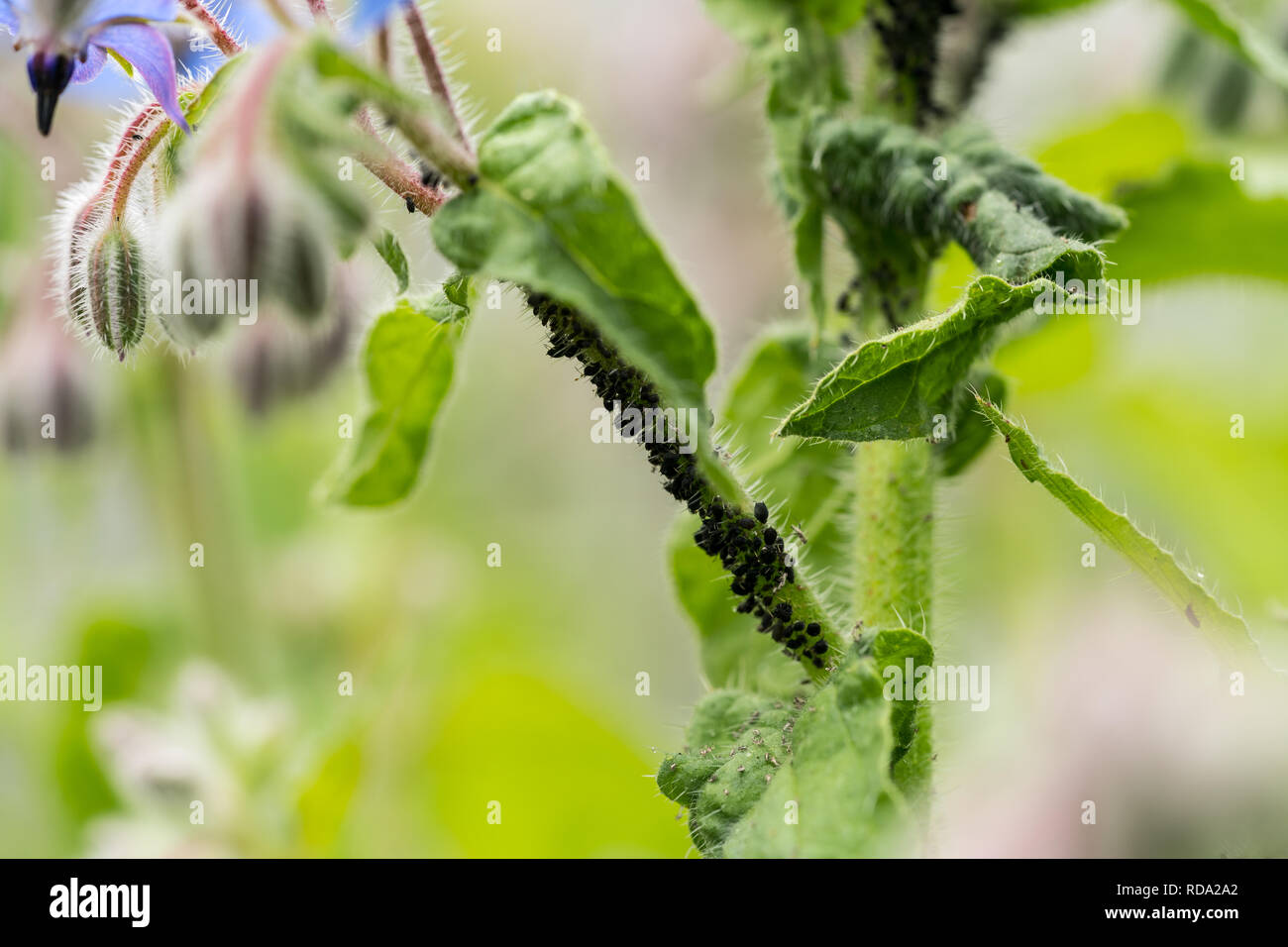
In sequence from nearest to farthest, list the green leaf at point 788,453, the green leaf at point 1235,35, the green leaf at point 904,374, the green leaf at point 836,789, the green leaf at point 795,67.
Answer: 1. the green leaf at point 836,789
2. the green leaf at point 904,374
3. the green leaf at point 795,67
4. the green leaf at point 1235,35
5. the green leaf at point 788,453

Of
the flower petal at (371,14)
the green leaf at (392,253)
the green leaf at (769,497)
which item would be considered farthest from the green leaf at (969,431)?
the flower petal at (371,14)

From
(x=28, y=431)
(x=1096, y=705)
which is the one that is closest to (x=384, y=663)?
(x=28, y=431)

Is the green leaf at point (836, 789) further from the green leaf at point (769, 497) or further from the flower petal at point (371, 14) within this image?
the flower petal at point (371, 14)

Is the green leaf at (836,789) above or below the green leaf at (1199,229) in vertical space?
below

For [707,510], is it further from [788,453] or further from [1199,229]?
[1199,229]

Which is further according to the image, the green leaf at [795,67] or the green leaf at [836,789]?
the green leaf at [795,67]

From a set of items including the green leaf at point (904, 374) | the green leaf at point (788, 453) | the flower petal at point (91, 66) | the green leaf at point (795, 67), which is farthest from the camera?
the green leaf at point (788, 453)

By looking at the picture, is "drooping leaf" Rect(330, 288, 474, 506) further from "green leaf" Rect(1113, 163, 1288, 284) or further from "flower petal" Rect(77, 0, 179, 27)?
"green leaf" Rect(1113, 163, 1288, 284)

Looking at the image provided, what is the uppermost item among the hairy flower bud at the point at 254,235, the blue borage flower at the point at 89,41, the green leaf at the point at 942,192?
the blue borage flower at the point at 89,41
